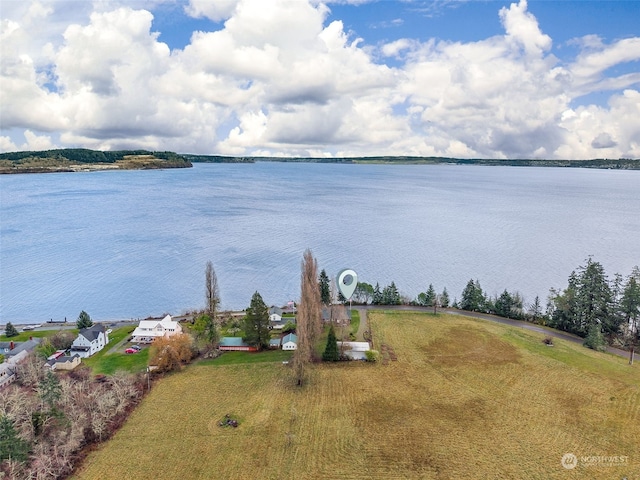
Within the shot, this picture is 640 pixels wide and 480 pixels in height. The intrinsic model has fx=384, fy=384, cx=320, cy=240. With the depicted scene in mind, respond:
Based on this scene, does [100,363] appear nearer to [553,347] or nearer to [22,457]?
[22,457]

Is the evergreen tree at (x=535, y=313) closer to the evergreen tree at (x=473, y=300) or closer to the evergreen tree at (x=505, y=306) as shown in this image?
the evergreen tree at (x=505, y=306)

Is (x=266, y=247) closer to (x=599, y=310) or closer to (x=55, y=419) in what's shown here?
(x=55, y=419)

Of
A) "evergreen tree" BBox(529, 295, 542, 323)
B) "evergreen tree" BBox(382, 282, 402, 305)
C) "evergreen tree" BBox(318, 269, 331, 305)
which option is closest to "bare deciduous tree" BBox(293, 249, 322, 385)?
"evergreen tree" BBox(318, 269, 331, 305)

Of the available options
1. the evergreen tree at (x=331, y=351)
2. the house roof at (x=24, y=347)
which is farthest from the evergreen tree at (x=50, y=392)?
the evergreen tree at (x=331, y=351)

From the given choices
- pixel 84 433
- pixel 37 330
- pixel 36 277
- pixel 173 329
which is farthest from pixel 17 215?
pixel 84 433

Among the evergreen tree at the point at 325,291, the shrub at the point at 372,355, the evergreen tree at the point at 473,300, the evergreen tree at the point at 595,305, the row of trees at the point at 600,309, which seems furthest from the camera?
the evergreen tree at the point at 473,300

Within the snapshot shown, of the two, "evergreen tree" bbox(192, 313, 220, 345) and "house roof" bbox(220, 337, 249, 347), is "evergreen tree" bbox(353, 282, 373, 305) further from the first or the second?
"evergreen tree" bbox(192, 313, 220, 345)
